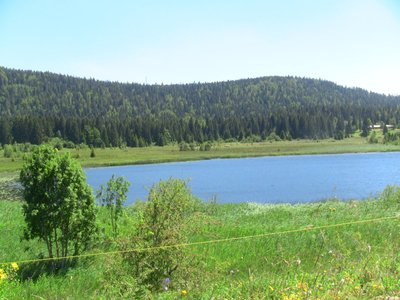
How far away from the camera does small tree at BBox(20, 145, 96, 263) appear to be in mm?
12445

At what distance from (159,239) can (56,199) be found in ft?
16.7

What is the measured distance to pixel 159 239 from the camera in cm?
848

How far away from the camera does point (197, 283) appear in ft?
26.2

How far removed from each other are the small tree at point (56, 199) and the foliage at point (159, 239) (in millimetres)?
4185

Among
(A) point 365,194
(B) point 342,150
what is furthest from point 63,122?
(A) point 365,194

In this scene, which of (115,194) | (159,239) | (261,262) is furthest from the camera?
(115,194)

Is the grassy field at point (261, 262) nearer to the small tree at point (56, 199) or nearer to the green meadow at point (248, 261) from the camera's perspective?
the green meadow at point (248, 261)

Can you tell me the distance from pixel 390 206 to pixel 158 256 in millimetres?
17109

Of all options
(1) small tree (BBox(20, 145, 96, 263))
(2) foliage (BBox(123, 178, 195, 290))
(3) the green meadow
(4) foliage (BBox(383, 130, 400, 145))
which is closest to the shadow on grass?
(3) the green meadow

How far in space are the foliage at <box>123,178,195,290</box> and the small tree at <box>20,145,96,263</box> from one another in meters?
4.19

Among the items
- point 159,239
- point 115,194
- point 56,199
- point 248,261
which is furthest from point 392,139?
point 159,239

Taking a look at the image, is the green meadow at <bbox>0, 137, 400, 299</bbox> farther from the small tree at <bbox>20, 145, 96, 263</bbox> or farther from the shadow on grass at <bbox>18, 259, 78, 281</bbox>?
the small tree at <bbox>20, 145, 96, 263</bbox>

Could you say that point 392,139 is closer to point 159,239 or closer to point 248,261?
point 248,261

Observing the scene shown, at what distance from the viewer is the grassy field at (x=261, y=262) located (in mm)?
6336
